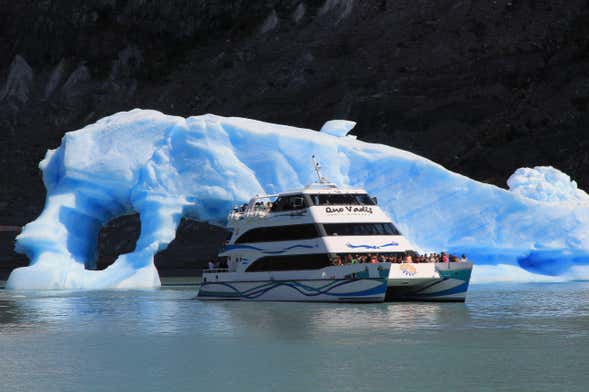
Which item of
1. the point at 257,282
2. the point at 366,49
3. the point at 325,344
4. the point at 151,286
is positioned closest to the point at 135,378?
the point at 325,344

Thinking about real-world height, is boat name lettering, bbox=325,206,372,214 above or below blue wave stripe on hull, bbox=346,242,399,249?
above

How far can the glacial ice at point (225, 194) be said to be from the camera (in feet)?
160

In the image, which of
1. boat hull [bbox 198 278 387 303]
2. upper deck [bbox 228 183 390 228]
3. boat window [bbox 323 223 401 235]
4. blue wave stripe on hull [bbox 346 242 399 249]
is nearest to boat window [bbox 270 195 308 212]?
upper deck [bbox 228 183 390 228]

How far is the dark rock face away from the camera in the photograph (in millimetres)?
119250

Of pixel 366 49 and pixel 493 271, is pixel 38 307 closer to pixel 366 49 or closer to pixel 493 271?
pixel 493 271

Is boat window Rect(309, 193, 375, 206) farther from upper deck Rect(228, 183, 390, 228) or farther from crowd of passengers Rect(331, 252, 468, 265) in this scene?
crowd of passengers Rect(331, 252, 468, 265)

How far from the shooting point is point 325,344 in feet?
86.4

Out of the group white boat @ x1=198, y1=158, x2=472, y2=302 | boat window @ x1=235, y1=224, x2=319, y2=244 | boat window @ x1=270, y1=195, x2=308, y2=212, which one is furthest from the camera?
boat window @ x1=270, y1=195, x2=308, y2=212

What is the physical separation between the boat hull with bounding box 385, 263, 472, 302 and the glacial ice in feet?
A: 34.5

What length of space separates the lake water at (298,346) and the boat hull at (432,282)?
2.13 feet

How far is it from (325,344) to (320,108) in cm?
11036

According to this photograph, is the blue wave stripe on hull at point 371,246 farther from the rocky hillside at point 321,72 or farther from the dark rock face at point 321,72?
the dark rock face at point 321,72

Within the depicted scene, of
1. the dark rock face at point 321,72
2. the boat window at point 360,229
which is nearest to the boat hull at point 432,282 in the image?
the boat window at point 360,229

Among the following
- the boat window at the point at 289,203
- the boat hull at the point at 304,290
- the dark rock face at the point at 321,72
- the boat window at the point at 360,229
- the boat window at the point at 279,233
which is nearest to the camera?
the boat hull at the point at 304,290
